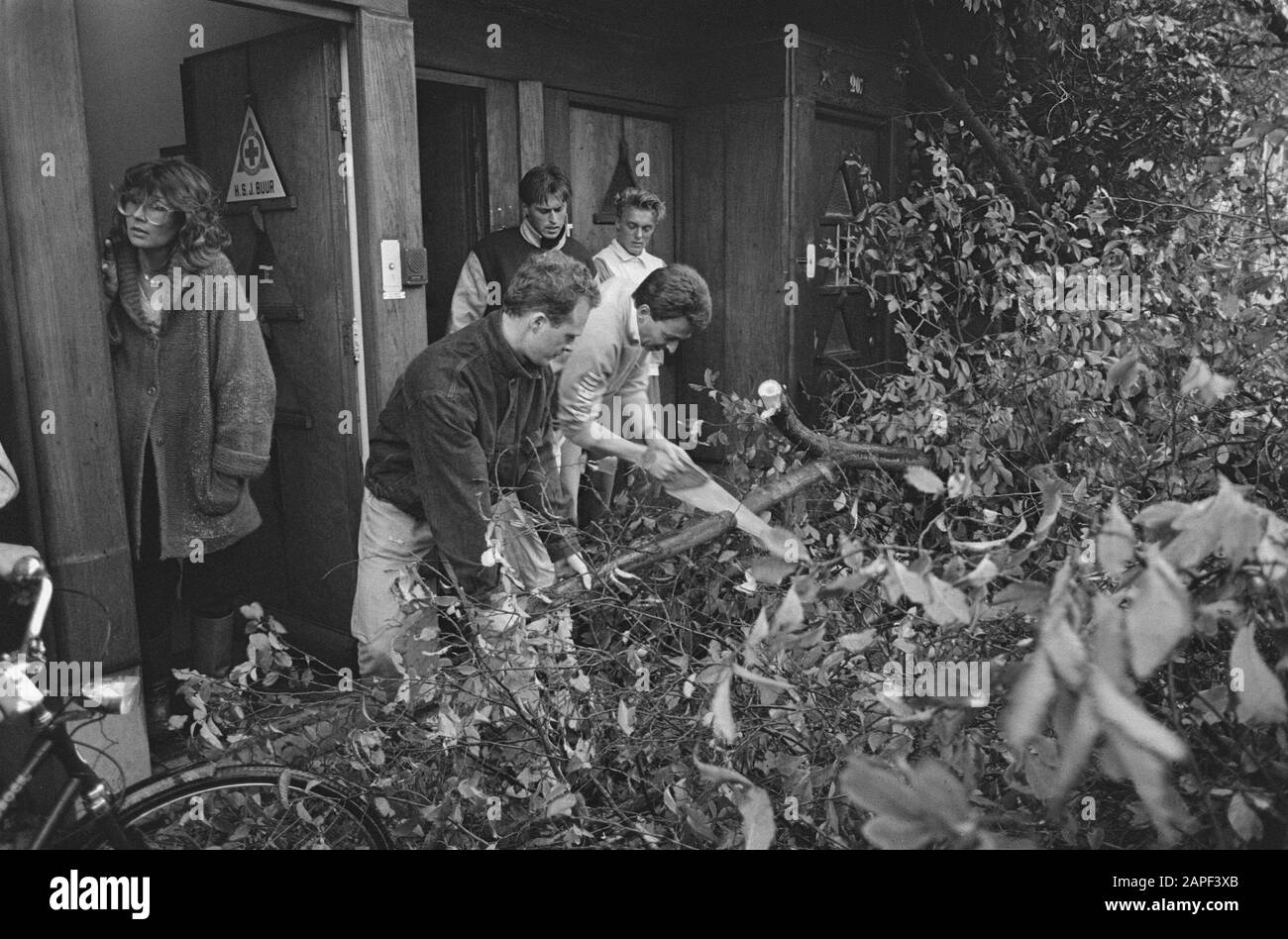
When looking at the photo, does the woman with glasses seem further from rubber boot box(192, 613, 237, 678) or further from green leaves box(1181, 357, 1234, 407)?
green leaves box(1181, 357, 1234, 407)

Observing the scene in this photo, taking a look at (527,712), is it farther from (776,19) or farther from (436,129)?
(776,19)

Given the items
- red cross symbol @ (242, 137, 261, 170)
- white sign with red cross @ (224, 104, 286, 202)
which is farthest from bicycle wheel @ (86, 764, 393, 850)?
red cross symbol @ (242, 137, 261, 170)

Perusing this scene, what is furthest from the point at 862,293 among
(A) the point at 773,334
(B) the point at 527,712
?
(B) the point at 527,712

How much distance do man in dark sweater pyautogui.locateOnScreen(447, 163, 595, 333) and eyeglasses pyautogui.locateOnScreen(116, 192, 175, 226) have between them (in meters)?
1.36

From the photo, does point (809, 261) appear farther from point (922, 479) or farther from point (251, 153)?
point (922, 479)

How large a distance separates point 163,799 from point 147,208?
2100mm

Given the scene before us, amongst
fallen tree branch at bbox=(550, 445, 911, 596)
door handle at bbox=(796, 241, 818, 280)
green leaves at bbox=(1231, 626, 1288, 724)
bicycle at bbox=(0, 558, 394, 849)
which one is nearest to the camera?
green leaves at bbox=(1231, 626, 1288, 724)

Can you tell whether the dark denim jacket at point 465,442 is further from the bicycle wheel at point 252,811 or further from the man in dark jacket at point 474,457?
the bicycle wheel at point 252,811

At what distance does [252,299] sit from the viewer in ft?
14.1

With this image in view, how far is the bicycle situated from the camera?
2.18 m

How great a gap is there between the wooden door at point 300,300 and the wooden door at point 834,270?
2730 mm

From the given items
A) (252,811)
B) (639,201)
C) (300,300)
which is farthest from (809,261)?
(252,811)
